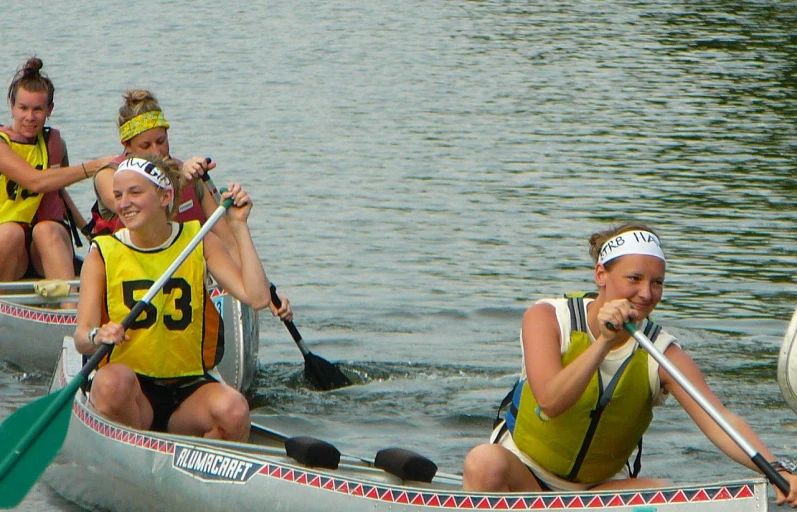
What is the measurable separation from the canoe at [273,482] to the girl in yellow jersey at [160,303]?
0.16 m

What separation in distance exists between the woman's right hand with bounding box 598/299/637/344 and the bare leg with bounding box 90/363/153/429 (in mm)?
1975

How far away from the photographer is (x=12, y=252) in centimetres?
813

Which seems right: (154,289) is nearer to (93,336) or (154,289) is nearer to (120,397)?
(93,336)

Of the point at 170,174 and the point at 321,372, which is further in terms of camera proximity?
the point at 321,372

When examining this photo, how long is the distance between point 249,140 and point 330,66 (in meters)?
5.97

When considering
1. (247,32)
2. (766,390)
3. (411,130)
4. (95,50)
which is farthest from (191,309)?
(247,32)

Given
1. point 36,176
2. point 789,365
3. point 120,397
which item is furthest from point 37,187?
point 789,365

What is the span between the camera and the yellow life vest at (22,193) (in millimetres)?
8078

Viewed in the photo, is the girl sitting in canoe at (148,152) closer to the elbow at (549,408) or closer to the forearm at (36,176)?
the forearm at (36,176)

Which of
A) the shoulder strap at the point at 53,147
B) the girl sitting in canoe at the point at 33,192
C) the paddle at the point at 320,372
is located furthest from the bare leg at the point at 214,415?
the shoulder strap at the point at 53,147

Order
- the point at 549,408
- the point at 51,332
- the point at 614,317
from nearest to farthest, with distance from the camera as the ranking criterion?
the point at 614,317 < the point at 549,408 < the point at 51,332

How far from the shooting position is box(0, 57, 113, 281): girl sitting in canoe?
26.0ft

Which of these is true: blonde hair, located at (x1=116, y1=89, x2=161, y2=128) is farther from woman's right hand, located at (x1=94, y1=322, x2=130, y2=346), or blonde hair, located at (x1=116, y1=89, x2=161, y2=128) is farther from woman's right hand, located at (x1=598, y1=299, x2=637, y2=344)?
woman's right hand, located at (x1=598, y1=299, x2=637, y2=344)

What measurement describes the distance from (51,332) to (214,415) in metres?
2.53
